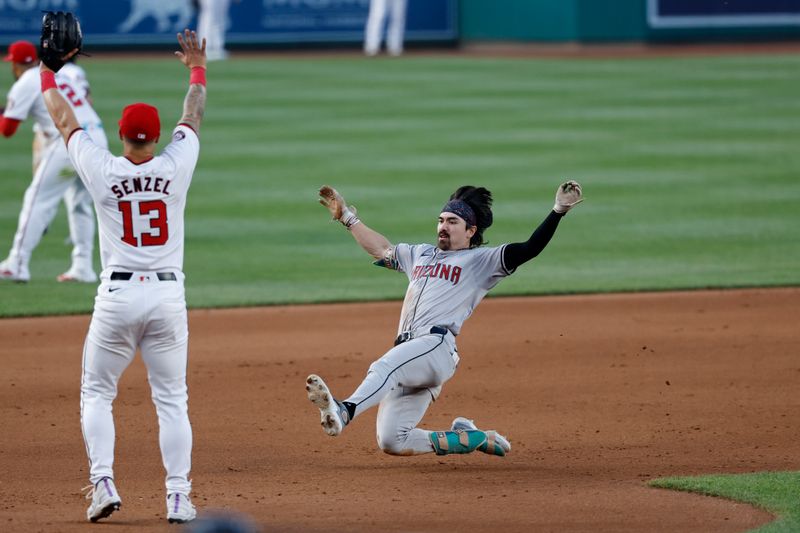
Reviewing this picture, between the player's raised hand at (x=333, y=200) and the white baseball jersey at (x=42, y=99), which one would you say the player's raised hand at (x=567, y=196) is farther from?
the white baseball jersey at (x=42, y=99)

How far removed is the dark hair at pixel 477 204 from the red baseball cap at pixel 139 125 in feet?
6.01

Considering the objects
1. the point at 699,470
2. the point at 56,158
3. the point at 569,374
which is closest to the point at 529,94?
the point at 56,158

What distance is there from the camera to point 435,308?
6660mm

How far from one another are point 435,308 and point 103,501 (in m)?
2.02

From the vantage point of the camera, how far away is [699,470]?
6617 millimetres

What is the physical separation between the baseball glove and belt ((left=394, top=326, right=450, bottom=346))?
219cm

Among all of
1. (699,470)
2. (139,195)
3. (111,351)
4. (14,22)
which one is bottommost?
(699,470)

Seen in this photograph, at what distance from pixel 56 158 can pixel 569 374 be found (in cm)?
535

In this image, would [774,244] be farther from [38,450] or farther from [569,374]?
[38,450]

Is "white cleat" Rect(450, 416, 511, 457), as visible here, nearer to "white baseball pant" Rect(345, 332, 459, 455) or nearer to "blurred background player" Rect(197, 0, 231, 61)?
"white baseball pant" Rect(345, 332, 459, 455)

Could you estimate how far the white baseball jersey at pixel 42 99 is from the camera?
11281 millimetres

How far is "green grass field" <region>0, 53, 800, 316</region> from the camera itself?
1238 centimetres

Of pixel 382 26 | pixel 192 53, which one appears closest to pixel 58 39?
pixel 192 53

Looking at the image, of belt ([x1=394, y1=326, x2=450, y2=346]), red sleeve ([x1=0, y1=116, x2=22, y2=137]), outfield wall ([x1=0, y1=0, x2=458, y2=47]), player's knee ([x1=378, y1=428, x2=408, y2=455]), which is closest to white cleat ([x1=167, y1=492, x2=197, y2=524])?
player's knee ([x1=378, y1=428, x2=408, y2=455])
